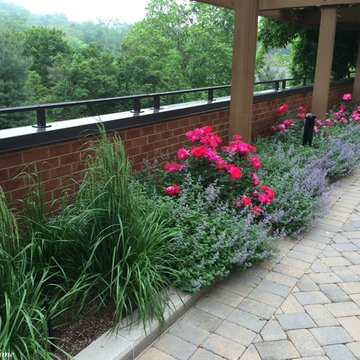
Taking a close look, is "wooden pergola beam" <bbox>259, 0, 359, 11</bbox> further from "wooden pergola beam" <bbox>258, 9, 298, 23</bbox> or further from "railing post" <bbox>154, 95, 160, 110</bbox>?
"railing post" <bbox>154, 95, 160, 110</bbox>

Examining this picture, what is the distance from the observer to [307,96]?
26.0 ft

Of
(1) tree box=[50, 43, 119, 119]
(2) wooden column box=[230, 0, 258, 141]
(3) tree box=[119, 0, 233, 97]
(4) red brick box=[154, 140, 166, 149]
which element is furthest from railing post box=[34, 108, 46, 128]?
Answer: (1) tree box=[50, 43, 119, 119]

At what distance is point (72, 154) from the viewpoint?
301 centimetres

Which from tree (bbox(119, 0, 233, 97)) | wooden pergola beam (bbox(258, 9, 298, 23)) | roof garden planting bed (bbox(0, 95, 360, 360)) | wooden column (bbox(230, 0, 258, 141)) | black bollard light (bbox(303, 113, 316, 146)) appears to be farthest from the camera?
tree (bbox(119, 0, 233, 97))

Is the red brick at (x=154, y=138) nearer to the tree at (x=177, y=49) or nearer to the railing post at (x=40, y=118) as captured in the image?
the railing post at (x=40, y=118)

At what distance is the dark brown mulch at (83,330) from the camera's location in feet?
6.56

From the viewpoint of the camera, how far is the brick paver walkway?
6.87 ft

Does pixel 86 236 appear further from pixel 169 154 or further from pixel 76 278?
pixel 169 154

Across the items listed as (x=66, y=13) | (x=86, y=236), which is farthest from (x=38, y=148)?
(x=66, y=13)

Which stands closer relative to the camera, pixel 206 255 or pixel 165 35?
pixel 206 255

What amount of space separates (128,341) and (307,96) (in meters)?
7.00

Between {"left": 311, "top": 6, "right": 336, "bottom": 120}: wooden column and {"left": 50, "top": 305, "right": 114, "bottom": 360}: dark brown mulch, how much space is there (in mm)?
5782

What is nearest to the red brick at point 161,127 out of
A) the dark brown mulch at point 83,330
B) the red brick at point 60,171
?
the red brick at point 60,171

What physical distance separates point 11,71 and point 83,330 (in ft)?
129
